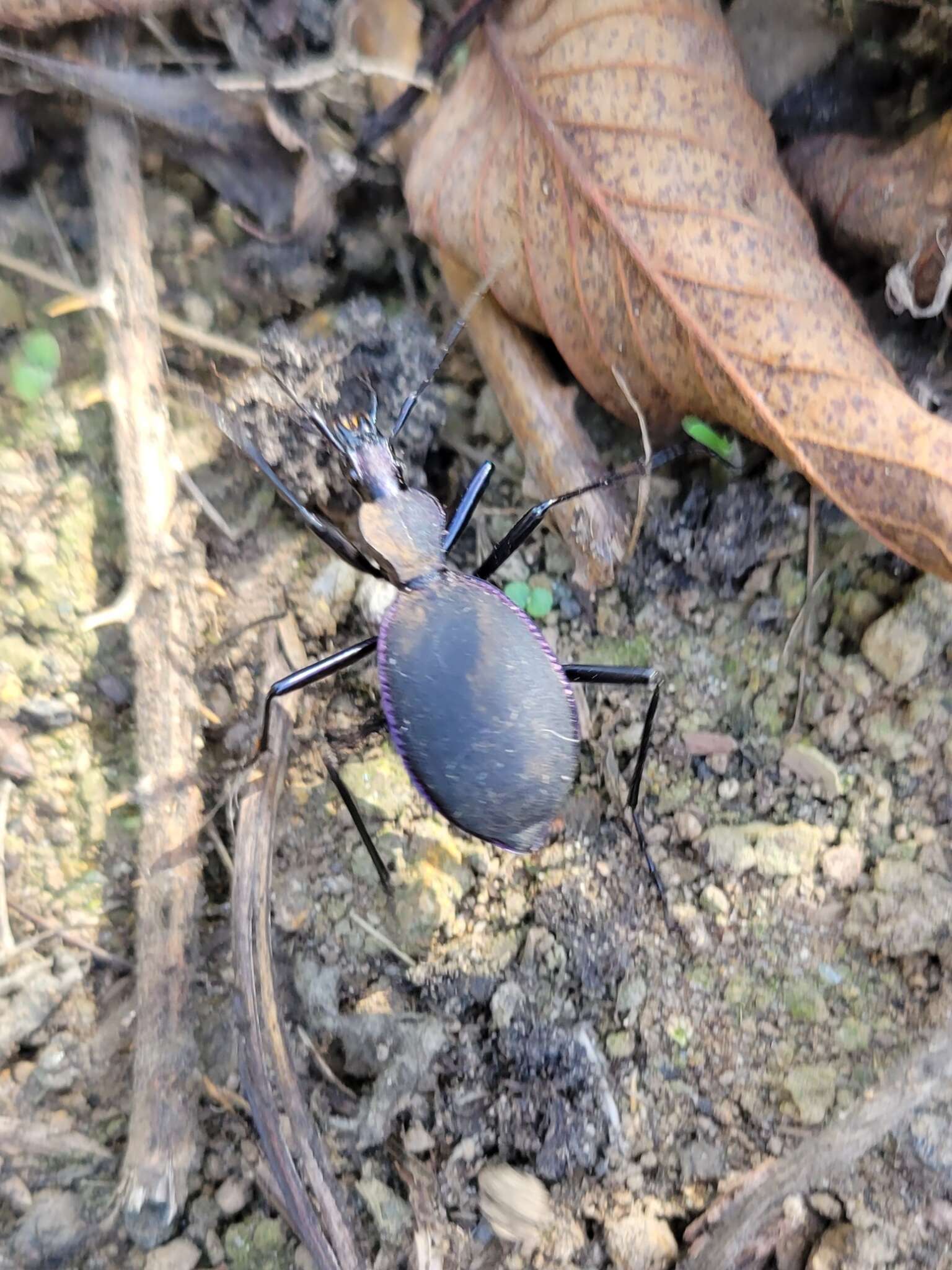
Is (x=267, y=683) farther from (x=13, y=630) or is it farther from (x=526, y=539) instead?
(x=526, y=539)

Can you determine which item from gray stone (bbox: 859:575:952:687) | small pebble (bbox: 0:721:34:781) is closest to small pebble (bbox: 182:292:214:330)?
small pebble (bbox: 0:721:34:781)

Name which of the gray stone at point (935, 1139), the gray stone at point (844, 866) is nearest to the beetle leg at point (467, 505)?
the gray stone at point (844, 866)

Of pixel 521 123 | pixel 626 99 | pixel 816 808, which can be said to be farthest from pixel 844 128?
pixel 816 808

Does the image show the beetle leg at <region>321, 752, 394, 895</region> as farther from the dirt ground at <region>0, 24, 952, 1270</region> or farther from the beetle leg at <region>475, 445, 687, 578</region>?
the beetle leg at <region>475, 445, 687, 578</region>

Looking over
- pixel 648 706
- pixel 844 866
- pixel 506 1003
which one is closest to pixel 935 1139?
pixel 844 866

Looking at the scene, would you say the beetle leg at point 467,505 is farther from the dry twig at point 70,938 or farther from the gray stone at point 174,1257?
the gray stone at point 174,1257
